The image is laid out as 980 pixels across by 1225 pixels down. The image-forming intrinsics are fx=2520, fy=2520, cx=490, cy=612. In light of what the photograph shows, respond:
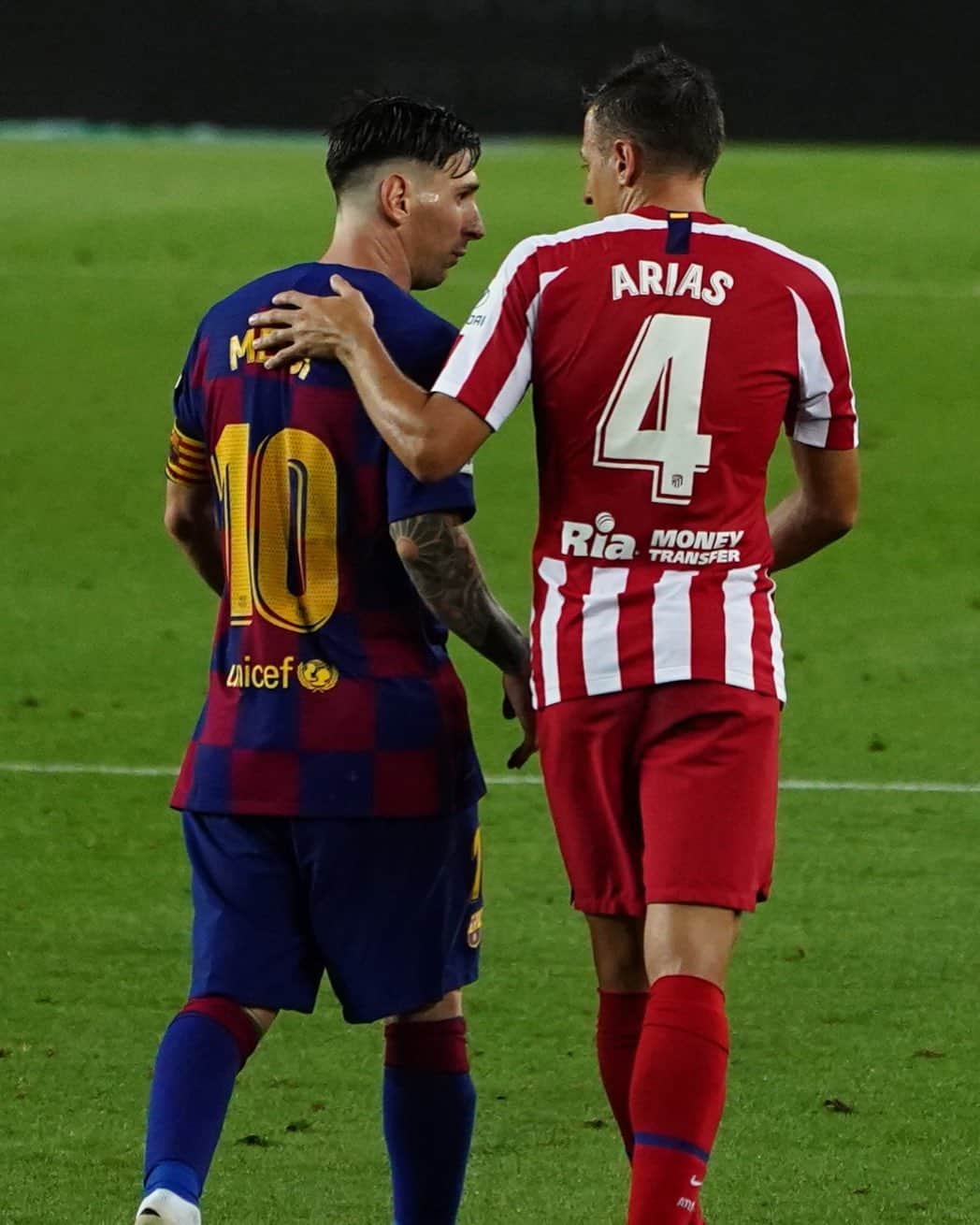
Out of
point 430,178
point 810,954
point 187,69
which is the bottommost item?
point 810,954

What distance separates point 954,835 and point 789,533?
115 inches

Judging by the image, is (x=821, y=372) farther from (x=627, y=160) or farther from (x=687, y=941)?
(x=687, y=941)

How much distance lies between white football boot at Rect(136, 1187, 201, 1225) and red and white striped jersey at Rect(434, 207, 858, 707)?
89 cm

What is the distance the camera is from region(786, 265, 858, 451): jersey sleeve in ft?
12.0

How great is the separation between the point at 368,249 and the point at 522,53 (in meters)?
19.3

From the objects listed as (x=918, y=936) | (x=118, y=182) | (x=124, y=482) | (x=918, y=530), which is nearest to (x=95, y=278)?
(x=118, y=182)

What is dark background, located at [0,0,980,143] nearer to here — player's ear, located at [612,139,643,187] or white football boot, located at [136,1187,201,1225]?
player's ear, located at [612,139,643,187]

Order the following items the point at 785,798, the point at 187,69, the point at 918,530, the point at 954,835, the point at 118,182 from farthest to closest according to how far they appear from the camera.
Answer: the point at 187,69
the point at 118,182
the point at 918,530
the point at 785,798
the point at 954,835

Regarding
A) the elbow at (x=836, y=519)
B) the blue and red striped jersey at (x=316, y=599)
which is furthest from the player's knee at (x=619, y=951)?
the elbow at (x=836, y=519)

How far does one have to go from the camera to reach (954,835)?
6.70 meters

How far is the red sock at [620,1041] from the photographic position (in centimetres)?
371

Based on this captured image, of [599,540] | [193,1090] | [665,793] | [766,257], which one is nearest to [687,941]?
[665,793]

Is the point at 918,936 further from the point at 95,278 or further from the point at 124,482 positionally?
the point at 95,278

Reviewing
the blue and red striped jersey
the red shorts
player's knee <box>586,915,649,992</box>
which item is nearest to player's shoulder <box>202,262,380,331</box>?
the blue and red striped jersey
